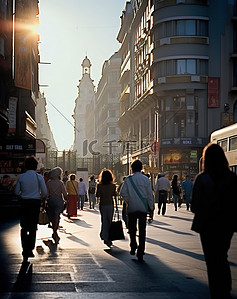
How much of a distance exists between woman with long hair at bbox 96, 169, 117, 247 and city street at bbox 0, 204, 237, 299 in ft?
1.36

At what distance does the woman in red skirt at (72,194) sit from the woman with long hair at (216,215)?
713 inches

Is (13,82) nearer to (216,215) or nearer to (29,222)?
(29,222)

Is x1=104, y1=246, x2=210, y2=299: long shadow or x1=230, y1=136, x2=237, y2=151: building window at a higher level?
x1=230, y1=136, x2=237, y2=151: building window

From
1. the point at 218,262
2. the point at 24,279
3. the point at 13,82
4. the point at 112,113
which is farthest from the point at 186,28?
the point at 112,113

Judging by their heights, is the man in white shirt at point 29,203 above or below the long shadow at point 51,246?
above

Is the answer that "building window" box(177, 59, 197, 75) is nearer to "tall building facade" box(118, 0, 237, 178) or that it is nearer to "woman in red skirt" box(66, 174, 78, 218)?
"tall building facade" box(118, 0, 237, 178)

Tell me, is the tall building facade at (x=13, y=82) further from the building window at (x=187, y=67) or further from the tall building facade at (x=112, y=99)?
the tall building facade at (x=112, y=99)

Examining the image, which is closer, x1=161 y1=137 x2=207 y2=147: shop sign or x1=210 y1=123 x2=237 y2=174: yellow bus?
x1=210 y1=123 x2=237 y2=174: yellow bus

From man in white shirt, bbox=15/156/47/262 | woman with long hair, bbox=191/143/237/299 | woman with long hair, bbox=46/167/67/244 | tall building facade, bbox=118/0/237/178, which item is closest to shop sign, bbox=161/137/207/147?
tall building facade, bbox=118/0/237/178

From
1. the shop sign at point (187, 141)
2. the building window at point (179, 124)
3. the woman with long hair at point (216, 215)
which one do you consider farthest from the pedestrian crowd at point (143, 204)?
the building window at point (179, 124)

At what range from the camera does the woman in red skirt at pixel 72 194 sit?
2541cm

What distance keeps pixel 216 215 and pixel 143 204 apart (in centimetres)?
538

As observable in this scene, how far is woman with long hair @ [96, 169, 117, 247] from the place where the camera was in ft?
48.6

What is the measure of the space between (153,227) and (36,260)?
9.21m
